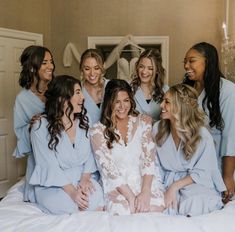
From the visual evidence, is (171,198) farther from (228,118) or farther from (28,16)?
(28,16)

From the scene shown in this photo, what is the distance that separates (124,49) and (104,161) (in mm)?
2729

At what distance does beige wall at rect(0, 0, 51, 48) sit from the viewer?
388 centimetres

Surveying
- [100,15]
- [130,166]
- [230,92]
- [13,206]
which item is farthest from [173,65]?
[13,206]

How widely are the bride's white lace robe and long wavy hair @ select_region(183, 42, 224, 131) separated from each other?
17.3 inches

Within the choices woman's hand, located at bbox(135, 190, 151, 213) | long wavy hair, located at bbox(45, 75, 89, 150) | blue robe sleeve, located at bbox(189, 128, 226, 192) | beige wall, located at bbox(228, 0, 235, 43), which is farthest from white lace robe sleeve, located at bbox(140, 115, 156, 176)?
beige wall, located at bbox(228, 0, 235, 43)

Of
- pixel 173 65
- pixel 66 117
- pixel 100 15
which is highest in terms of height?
pixel 100 15

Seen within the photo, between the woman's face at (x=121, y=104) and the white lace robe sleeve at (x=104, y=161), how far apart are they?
0.15 m

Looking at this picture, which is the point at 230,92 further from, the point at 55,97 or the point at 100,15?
the point at 100,15

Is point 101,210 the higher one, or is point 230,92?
point 230,92

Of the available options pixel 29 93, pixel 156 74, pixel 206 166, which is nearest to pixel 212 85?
pixel 156 74

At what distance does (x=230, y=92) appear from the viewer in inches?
87.3

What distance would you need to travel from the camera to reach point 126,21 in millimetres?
4535

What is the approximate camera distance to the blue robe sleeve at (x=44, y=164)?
197cm

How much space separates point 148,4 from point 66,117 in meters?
2.92
